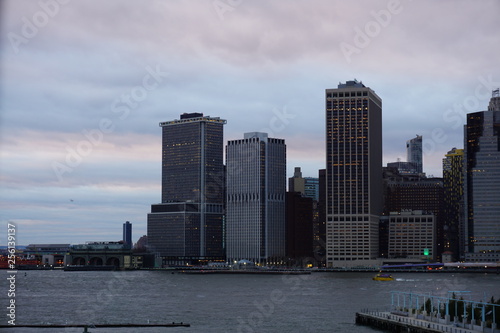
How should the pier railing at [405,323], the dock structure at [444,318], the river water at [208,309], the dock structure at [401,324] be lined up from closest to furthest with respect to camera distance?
the dock structure at [444,318], the pier railing at [405,323], the dock structure at [401,324], the river water at [208,309]

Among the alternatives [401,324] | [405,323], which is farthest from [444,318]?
[401,324]

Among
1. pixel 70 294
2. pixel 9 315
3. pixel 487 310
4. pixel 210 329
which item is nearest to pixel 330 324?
pixel 210 329

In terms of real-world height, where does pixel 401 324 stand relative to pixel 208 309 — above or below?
above

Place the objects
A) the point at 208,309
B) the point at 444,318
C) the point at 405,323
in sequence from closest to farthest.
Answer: the point at 444,318 → the point at 405,323 → the point at 208,309

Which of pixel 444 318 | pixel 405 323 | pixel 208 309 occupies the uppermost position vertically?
pixel 444 318

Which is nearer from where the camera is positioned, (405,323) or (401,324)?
(405,323)

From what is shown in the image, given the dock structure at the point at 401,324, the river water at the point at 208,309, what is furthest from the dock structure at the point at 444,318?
the river water at the point at 208,309

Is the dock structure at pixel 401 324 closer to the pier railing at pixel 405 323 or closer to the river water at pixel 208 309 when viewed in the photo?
the pier railing at pixel 405 323

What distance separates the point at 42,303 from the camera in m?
129

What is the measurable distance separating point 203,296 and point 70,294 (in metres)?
26.0

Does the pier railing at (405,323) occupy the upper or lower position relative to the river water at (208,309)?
upper

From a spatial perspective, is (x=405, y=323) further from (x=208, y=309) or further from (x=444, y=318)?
(x=208, y=309)

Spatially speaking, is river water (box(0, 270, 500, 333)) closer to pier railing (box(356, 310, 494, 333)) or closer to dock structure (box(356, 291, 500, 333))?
pier railing (box(356, 310, 494, 333))

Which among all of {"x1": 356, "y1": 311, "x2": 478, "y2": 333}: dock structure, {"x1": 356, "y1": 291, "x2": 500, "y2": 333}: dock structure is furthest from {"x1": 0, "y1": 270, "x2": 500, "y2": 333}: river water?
{"x1": 356, "y1": 291, "x2": 500, "y2": 333}: dock structure
